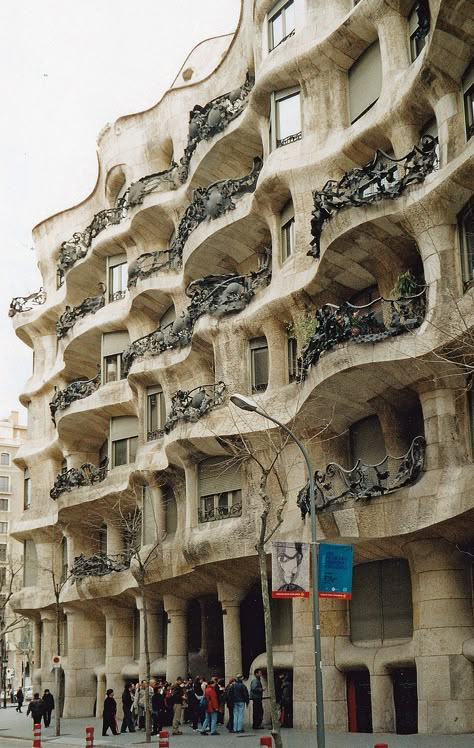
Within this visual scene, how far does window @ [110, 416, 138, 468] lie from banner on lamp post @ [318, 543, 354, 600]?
74.9 ft

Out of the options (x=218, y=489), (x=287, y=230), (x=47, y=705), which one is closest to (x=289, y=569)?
(x=218, y=489)

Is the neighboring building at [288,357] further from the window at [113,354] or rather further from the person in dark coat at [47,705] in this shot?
the person in dark coat at [47,705]

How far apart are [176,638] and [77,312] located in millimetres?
15806

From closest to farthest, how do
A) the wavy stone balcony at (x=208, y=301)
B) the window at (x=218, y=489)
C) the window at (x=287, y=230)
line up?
1. the window at (x=287, y=230)
2. the wavy stone balcony at (x=208, y=301)
3. the window at (x=218, y=489)

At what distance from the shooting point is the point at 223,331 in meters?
32.1

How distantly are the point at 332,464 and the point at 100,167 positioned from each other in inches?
1015

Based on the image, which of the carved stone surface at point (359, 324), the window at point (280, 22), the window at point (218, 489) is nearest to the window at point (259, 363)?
the window at point (218, 489)

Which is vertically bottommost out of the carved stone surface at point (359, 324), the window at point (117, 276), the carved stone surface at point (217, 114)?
the carved stone surface at point (359, 324)

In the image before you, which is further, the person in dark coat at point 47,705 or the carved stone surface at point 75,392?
the carved stone surface at point 75,392

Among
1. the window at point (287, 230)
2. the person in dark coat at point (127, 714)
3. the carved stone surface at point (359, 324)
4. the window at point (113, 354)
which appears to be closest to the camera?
the carved stone surface at point (359, 324)

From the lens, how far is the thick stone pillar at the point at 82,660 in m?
43.2

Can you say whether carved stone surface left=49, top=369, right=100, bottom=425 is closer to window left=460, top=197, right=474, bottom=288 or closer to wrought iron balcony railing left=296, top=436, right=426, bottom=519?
wrought iron balcony railing left=296, top=436, right=426, bottom=519

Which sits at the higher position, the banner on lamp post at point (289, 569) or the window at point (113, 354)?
the window at point (113, 354)

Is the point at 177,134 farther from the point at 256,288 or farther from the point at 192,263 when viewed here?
the point at 256,288
